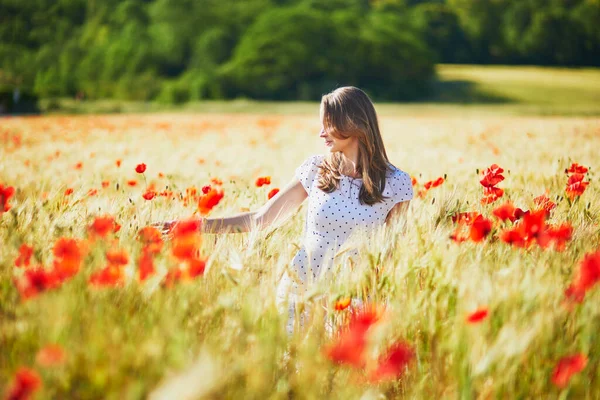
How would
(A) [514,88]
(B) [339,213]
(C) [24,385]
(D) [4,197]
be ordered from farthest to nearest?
(A) [514,88] < (B) [339,213] < (D) [4,197] < (C) [24,385]

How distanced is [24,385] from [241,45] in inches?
1610

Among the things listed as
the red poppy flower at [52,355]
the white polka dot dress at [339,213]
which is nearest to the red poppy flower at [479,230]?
the white polka dot dress at [339,213]

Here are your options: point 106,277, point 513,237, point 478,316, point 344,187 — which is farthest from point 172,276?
point 344,187

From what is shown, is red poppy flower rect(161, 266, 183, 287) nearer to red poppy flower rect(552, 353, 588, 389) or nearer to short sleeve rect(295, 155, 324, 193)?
red poppy flower rect(552, 353, 588, 389)

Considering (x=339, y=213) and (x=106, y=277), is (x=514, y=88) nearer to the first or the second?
(x=339, y=213)

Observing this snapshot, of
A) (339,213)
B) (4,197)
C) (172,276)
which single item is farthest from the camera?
(339,213)

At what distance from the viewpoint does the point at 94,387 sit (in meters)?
0.96

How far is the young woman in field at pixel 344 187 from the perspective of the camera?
2.32m

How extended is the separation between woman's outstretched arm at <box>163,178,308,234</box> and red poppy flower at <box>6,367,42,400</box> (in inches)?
42.1

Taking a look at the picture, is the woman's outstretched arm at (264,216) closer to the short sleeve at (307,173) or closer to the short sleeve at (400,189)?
the short sleeve at (307,173)

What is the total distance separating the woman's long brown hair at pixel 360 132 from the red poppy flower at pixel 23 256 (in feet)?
4.27

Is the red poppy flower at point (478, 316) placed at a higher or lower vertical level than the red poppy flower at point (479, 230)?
lower

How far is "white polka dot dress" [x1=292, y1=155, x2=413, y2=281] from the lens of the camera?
7.59 ft

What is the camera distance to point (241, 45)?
1577 inches
